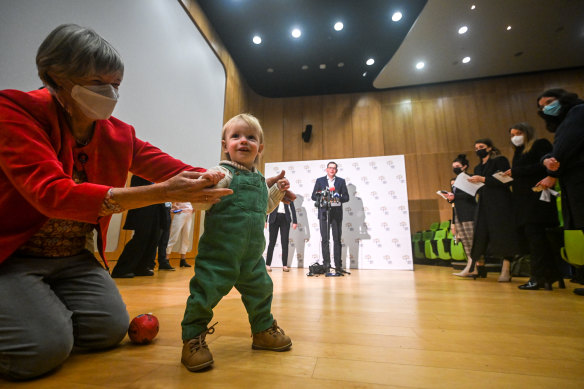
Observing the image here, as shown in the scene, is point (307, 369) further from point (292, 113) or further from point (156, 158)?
point (292, 113)

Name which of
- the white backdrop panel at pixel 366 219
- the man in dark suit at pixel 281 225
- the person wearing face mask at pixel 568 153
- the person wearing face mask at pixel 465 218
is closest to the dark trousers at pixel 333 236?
the man in dark suit at pixel 281 225

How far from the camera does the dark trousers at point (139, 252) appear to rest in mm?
2891

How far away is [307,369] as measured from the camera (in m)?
0.78

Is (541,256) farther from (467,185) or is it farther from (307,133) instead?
(307,133)

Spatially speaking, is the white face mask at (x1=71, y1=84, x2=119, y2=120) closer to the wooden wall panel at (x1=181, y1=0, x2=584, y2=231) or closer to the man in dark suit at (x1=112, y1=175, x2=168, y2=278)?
the man in dark suit at (x1=112, y1=175, x2=168, y2=278)

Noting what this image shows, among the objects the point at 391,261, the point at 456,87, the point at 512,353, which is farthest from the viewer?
the point at 456,87

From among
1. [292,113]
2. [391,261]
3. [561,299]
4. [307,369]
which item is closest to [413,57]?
[292,113]

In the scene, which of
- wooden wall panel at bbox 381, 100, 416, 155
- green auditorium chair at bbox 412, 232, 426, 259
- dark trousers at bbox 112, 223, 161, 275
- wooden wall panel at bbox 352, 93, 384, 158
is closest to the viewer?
dark trousers at bbox 112, 223, 161, 275

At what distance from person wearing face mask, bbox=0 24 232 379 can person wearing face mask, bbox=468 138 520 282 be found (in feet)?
9.35

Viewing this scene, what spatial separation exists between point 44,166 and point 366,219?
15.0ft

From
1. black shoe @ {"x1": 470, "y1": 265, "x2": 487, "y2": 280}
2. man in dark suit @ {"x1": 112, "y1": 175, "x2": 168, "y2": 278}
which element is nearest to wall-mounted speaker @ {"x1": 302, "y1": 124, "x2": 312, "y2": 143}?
man in dark suit @ {"x1": 112, "y1": 175, "x2": 168, "y2": 278}

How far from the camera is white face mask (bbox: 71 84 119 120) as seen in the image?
2.87 feet

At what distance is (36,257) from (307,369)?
0.92m

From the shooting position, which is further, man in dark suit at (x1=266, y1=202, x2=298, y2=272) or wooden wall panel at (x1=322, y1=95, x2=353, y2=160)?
wooden wall panel at (x1=322, y1=95, x2=353, y2=160)
